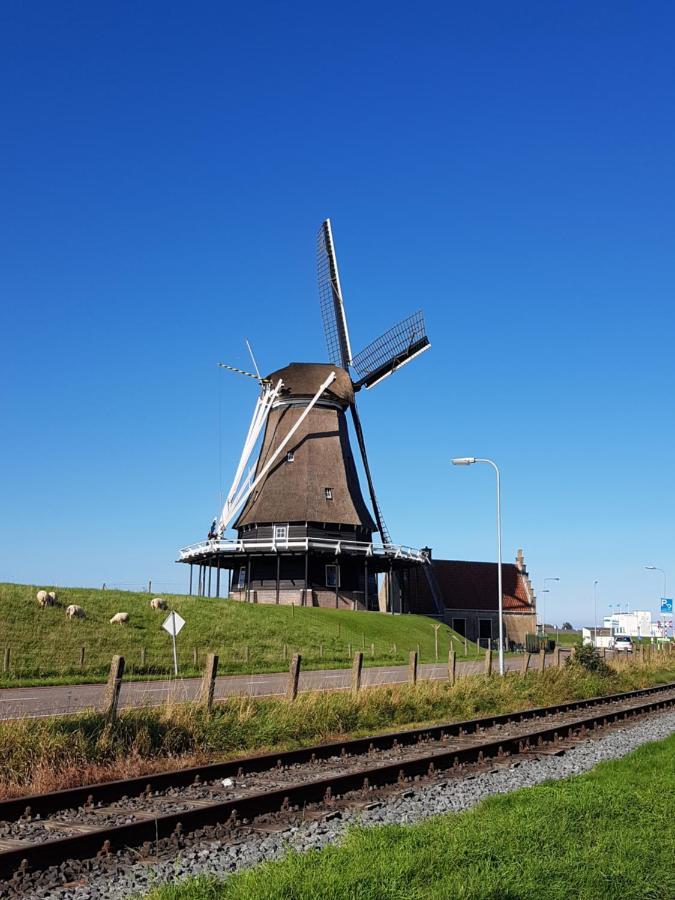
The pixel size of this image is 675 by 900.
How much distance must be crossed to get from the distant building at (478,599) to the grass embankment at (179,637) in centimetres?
1968

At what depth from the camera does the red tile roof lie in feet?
245

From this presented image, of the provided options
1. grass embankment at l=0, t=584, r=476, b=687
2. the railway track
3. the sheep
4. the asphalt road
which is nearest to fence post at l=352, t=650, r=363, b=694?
the asphalt road

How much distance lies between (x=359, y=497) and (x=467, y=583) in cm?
2190

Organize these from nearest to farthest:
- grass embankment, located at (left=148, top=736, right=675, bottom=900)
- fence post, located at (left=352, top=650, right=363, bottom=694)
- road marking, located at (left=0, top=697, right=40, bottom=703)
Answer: grass embankment, located at (left=148, top=736, right=675, bottom=900) < fence post, located at (left=352, top=650, right=363, bottom=694) < road marking, located at (left=0, top=697, right=40, bottom=703)

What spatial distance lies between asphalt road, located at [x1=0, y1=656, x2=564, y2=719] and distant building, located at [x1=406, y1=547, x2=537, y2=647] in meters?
38.2

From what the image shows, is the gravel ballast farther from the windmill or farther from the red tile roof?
the red tile roof

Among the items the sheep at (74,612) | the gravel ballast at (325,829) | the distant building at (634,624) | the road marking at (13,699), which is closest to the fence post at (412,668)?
the gravel ballast at (325,829)

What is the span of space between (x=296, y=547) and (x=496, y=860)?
44.5m

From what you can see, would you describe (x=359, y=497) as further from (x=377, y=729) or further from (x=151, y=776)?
(x=151, y=776)

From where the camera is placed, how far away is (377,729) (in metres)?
17.6

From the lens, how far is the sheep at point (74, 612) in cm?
3601

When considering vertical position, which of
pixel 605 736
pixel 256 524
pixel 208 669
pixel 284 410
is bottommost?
pixel 605 736

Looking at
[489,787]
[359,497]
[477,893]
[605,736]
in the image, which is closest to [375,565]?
[359,497]

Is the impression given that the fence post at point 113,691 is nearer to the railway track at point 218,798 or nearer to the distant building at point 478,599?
the railway track at point 218,798
